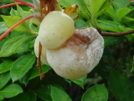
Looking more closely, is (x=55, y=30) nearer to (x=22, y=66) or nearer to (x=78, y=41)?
(x=78, y=41)

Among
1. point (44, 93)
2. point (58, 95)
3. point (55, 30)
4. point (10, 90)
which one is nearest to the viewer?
point (55, 30)

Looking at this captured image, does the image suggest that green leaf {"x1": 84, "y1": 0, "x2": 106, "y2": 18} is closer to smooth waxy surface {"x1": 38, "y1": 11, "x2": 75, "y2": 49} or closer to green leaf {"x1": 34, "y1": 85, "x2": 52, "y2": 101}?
smooth waxy surface {"x1": 38, "y1": 11, "x2": 75, "y2": 49}

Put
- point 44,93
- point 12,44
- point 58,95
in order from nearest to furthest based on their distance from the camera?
point 12,44 → point 58,95 → point 44,93

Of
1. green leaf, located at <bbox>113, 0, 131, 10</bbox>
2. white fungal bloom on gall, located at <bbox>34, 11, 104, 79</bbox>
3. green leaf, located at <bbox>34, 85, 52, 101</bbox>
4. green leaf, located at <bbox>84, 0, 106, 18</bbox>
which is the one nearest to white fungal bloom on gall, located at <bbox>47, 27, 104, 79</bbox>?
white fungal bloom on gall, located at <bbox>34, 11, 104, 79</bbox>

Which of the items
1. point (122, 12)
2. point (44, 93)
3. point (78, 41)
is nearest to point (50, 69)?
point (44, 93)

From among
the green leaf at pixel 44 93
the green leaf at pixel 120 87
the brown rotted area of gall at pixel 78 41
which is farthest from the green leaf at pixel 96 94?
the brown rotted area of gall at pixel 78 41
